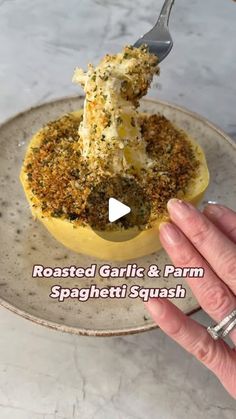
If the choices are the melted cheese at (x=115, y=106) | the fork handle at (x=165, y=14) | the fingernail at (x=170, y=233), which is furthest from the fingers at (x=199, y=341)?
the fork handle at (x=165, y=14)

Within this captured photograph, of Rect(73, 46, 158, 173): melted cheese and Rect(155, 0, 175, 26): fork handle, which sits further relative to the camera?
Rect(155, 0, 175, 26): fork handle

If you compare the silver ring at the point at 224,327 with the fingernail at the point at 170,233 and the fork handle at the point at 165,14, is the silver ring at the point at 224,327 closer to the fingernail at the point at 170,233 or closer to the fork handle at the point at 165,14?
the fingernail at the point at 170,233

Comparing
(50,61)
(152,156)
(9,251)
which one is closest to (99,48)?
(50,61)

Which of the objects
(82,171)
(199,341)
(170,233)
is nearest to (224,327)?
(199,341)

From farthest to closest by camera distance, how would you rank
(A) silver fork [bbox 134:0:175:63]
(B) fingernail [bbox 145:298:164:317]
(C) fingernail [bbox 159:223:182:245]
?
(A) silver fork [bbox 134:0:175:63] < (C) fingernail [bbox 159:223:182:245] < (B) fingernail [bbox 145:298:164:317]

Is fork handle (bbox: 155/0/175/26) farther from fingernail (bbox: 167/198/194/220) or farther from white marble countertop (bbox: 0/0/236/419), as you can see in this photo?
fingernail (bbox: 167/198/194/220)

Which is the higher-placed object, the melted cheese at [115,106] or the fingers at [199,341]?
the melted cheese at [115,106]

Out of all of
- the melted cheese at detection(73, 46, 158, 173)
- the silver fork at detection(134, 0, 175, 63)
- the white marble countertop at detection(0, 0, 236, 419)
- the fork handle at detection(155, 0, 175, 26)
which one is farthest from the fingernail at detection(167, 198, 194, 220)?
the fork handle at detection(155, 0, 175, 26)

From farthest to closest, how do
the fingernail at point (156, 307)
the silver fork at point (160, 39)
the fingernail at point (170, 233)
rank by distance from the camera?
the silver fork at point (160, 39) → the fingernail at point (170, 233) → the fingernail at point (156, 307)
